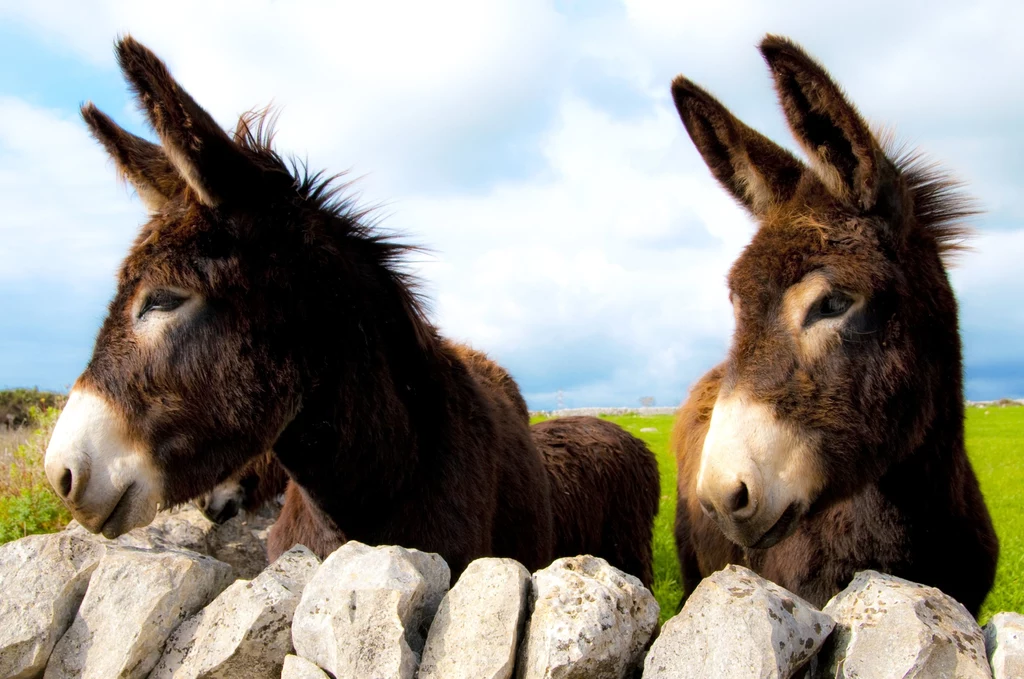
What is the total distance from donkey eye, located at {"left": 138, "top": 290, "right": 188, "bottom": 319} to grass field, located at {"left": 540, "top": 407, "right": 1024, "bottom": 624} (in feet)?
11.3

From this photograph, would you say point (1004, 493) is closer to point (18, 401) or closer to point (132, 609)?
point (132, 609)

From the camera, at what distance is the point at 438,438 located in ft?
11.9

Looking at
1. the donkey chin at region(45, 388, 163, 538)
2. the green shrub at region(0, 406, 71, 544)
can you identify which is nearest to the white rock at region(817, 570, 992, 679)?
the donkey chin at region(45, 388, 163, 538)

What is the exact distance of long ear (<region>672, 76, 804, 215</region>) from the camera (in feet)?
11.0

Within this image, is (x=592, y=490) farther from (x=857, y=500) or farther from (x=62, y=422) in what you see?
(x=62, y=422)

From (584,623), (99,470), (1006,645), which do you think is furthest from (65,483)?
(1006,645)

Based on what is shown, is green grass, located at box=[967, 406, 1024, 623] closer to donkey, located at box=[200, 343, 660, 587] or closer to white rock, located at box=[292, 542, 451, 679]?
donkey, located at box=[200, 343, 660, 587]

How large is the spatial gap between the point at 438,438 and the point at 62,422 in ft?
4.82

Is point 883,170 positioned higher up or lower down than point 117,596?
higher up

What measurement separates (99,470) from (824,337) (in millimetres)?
2599

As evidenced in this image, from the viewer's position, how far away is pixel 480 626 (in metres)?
2.43

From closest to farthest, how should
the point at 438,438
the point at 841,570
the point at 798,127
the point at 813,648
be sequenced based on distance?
the point at 813,648 → the point at 798,127 → the point at 841,570 → the point at 438,438

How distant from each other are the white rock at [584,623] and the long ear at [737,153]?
68.3 inches

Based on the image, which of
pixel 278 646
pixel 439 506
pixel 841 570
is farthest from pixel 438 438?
pixel 841 570
